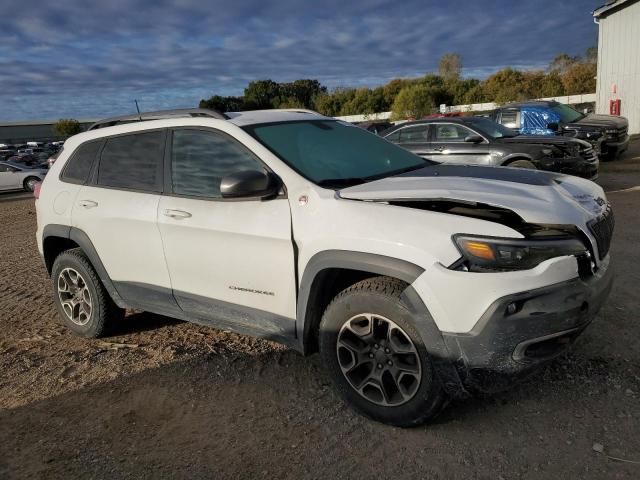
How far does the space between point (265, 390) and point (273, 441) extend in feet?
1.88

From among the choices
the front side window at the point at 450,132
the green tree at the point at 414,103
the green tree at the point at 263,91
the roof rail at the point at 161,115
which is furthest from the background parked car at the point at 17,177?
the green tree at the point at 263,91

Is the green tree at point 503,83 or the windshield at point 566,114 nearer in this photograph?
the windshield at point 566,114

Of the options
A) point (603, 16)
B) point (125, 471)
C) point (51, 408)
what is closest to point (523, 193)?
point (125, 471)

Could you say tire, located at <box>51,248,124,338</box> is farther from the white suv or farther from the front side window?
the front side window

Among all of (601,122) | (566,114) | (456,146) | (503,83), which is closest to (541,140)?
(456,146)

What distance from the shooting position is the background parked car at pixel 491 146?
30.2 ft

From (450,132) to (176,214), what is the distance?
7734 millimetres

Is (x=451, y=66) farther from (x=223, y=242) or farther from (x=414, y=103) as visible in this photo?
(x=223, y=242)

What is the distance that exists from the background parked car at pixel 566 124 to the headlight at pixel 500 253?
11.3 metres

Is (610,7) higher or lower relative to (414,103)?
higher

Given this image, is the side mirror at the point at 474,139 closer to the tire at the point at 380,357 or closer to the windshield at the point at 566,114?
the windshield at the point at 566,114

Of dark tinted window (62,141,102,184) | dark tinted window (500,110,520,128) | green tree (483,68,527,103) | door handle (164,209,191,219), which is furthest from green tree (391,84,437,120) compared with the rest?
door handle (164,209,191,219)

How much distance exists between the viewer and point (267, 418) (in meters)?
3.18

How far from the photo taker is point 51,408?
3.47m
